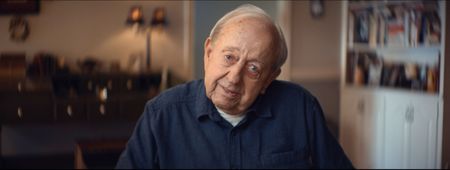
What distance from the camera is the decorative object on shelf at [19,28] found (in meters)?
0.87

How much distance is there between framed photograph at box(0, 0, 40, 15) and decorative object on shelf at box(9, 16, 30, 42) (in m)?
0.01

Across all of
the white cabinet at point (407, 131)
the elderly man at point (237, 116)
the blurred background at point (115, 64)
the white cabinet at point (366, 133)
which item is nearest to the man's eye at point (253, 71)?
the elderly man at point (237, 116)

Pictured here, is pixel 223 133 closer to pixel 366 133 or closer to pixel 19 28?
pixel 19 28

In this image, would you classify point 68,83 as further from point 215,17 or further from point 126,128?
point 215,17

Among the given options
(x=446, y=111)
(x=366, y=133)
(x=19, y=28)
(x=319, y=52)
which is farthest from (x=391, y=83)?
(x=19, y=28)

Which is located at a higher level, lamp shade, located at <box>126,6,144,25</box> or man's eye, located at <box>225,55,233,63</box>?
lamp shade, located at <box>126,6,144,25</box>

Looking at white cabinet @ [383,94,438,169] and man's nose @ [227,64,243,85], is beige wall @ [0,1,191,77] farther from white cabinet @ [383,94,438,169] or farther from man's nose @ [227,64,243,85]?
white cabinet @ [383,94,438,169]

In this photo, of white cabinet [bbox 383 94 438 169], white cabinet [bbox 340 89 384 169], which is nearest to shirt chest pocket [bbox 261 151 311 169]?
white cabinet [bbox 383 94 438 169]

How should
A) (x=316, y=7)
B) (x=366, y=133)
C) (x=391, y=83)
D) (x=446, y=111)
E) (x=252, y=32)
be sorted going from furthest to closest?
(x=366, y=133)
(x=391, y=83)
(x=316, y=7)
(x=446, y=111)
(x=252, y=32)

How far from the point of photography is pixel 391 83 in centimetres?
157

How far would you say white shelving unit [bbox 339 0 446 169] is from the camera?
1127 mm

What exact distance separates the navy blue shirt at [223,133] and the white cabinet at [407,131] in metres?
0.63

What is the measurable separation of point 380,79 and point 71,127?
0.82 m

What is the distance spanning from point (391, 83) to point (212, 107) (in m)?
1.09
